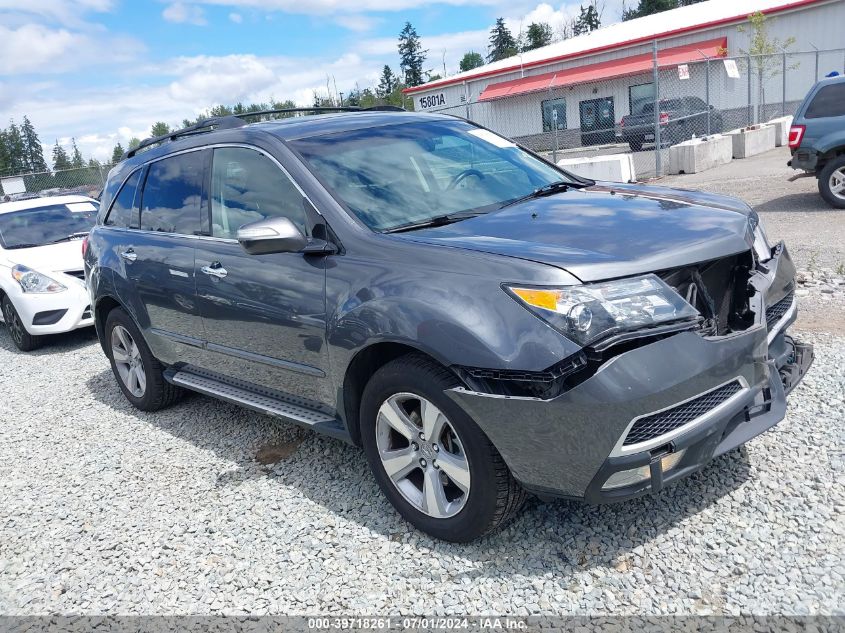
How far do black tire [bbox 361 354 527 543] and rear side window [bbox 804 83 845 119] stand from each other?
368 inches

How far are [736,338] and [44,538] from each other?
3.54 metres

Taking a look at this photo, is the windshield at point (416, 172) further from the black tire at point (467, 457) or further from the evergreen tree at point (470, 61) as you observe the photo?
the evergreen tree at point (470, 61)

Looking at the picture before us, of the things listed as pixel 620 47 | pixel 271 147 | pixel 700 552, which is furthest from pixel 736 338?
pixel 620 47

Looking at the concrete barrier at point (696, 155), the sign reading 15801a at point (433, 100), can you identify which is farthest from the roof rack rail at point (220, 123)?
the sign reading 15801a at point (433, 100)

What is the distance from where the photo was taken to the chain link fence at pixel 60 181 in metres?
23.3

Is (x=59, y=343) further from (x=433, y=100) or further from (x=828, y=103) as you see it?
(x=433, y=100)

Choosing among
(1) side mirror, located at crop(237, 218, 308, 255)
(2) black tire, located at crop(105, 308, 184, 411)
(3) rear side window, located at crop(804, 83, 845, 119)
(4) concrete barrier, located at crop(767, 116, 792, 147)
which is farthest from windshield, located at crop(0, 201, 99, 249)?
(4) concrete barrier, located at crop(767, 116, 792, 147)

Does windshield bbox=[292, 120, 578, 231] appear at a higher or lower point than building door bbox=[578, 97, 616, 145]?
higher

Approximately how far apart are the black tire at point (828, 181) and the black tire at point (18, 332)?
34.6 feet

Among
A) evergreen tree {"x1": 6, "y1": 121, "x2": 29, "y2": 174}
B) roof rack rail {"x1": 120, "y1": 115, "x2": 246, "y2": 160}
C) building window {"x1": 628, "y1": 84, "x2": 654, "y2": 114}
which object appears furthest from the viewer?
evergreen tree {"x1": 6, "y1": 121, "x2": 29, "y2": 174}

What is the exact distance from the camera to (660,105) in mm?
23953

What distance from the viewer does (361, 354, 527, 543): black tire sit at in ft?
9.05

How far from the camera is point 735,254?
294 cm

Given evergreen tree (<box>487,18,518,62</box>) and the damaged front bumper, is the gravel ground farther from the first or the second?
evergreen tree (<box>487,18,518,62</box>)
